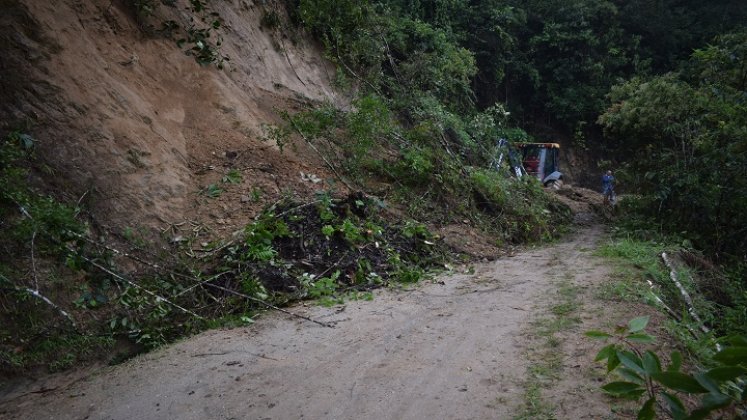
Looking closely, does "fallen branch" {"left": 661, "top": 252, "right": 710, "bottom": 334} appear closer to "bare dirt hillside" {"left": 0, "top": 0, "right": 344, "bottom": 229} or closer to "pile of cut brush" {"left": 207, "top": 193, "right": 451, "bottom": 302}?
"pile of cut brush" {"left": 207, "top": 193, "right": 451, "bottom": 302}

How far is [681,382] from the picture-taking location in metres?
1.26

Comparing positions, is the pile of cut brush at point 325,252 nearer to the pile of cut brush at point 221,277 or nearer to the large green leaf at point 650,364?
the pile of cut brush at point 221,277

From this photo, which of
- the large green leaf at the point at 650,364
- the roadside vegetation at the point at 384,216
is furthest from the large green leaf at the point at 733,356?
the large green leaf at the point at 650,364

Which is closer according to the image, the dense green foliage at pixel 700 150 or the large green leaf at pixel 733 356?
the large green leaf at pixel 733 356

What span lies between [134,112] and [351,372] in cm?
475

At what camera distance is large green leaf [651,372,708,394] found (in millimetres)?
1249

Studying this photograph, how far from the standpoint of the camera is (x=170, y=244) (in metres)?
5.11

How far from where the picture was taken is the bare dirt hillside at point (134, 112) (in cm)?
504

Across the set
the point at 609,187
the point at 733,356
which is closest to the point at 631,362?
the point at 733,356

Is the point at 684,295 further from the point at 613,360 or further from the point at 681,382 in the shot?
the point at 681,382

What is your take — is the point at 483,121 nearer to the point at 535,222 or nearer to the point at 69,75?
the point at 535,222

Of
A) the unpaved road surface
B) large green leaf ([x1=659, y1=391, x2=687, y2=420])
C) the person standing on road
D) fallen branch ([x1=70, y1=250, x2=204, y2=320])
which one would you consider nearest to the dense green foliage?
the person standing on road

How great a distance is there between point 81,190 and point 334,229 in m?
2.78

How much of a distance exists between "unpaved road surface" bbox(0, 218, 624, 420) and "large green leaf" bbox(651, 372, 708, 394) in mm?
1540
